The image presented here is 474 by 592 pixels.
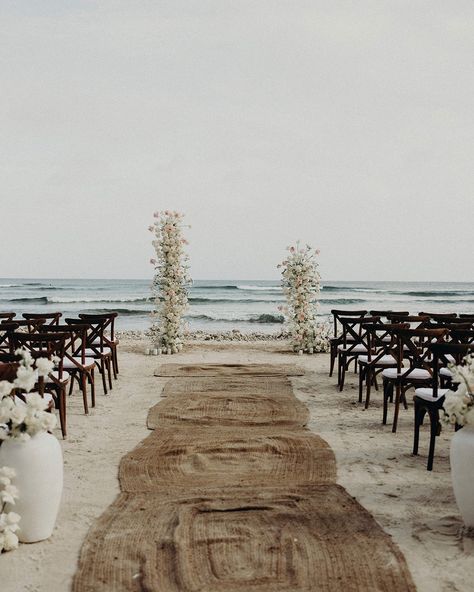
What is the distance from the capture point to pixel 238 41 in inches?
567

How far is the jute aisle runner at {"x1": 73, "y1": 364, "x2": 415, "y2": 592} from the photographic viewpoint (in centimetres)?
327

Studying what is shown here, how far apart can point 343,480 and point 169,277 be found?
26.5 ft

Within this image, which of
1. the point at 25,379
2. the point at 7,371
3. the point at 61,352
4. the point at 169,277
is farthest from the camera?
the point at 169,277

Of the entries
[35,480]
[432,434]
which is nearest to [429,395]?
[432,434]

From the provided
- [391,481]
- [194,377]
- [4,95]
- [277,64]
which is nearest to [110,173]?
[4,95]

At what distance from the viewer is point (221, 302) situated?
31906mm

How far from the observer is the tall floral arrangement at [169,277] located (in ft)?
41.0

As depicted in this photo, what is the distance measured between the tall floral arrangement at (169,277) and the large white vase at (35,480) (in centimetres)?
876

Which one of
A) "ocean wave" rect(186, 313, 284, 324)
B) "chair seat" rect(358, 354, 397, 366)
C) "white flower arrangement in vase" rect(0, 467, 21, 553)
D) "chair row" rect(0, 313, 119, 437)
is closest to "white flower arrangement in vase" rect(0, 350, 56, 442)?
"white flower arrangement in vase" rect(0, 467, 21, 553)

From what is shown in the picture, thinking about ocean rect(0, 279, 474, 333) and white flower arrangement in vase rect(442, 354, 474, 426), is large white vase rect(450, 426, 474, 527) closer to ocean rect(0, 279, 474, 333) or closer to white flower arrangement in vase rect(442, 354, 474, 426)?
white flower arrangement in vase rect(442, 354, 474, 426)

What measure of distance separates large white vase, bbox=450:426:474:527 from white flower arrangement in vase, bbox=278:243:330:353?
8624mm

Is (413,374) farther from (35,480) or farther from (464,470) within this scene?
(35,480)

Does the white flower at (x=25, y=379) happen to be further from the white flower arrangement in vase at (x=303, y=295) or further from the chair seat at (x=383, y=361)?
the white flower arrangement in vase at (x=303, y=295)

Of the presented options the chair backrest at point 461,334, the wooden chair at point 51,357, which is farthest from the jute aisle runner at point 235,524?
the chair backrest at point 461,334
